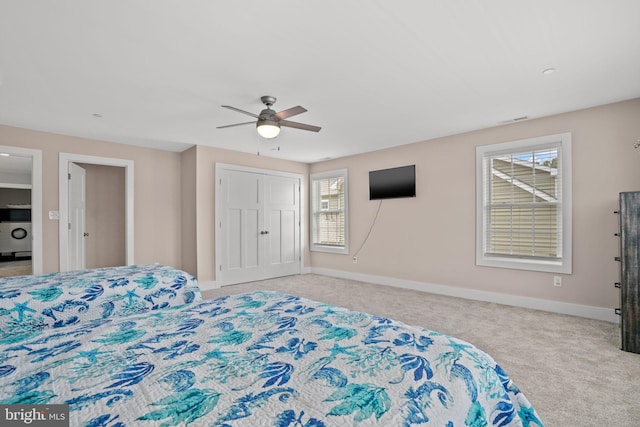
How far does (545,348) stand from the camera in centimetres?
274

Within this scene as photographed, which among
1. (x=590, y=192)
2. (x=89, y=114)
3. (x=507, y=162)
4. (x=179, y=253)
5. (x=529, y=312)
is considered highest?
(x=89, y=114)

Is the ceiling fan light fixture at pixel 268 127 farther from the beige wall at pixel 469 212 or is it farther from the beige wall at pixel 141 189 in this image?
the beige wall at pixel 141 189

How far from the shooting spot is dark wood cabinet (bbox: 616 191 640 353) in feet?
8.75

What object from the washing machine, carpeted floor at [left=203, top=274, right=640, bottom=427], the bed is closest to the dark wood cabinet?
carpeted floor at [left=203, top=274, right=640, bottom=427]

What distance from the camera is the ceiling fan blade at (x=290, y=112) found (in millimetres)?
2750

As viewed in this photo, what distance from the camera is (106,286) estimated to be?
2.49 m

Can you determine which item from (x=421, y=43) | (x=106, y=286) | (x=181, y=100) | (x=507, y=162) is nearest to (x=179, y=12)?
(x=181, y=100)

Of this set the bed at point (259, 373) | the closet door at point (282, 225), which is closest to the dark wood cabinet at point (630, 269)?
the bed at point (259, 373)

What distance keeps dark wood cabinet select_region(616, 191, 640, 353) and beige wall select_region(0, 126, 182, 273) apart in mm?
5933

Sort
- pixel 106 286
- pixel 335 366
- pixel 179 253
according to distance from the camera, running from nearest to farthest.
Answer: pixel 335 366, pixel 106 286, pixel 179 253

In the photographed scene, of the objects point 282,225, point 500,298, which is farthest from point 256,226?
point 500,298

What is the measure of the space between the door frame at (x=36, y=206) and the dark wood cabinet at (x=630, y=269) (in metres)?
6.63

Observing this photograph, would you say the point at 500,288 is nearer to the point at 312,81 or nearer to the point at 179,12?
the point at 312,81

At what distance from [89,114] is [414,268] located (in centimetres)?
499
